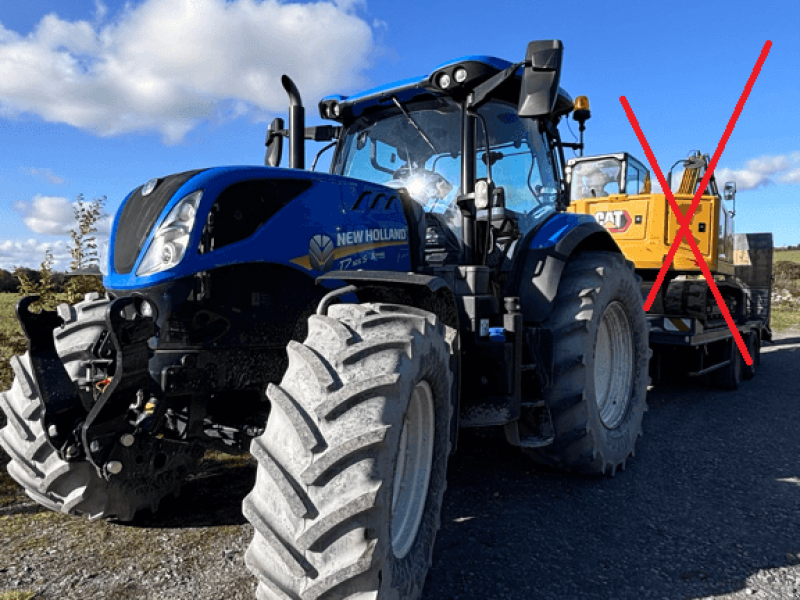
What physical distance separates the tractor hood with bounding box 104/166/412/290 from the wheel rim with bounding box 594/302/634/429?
217 centimetres

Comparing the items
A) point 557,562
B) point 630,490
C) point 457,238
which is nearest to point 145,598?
point 557,562

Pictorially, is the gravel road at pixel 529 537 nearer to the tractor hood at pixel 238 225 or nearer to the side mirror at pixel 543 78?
the tractor hood at pixel 238 225

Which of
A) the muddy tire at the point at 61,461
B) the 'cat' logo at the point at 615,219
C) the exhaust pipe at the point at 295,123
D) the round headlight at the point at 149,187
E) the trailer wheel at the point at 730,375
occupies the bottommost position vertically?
the trailer wheel at the point at 730,375

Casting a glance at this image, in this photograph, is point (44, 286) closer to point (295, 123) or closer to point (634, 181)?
point (295, 123)

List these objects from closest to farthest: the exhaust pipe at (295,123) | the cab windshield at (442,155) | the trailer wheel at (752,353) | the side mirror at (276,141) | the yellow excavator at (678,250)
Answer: the exhaust pipe at (295,123)
the cab windshield at (442,155)
the side mirror at (276,141)
the yellow excavator at (678,250)
the trailer wheel at (752,353)

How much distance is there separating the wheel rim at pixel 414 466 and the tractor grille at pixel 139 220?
137 centimetres

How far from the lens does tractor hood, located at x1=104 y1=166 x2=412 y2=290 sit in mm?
2586

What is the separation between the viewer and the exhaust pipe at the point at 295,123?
135 inches

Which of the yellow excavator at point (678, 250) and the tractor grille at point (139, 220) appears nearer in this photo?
the tractor grille at point (139, 220)

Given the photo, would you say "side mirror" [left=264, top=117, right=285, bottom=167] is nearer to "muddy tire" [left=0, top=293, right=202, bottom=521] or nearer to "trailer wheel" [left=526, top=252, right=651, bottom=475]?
"muddy tire" [left=0, top=293, right=202, bottom=521]

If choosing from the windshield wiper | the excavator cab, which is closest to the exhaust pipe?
the windshield wiper

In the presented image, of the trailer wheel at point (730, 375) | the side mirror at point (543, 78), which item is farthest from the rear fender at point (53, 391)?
the trailer wheel at point (730, 375)

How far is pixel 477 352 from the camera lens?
345 centimetres

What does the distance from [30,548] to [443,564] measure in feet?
6.99
